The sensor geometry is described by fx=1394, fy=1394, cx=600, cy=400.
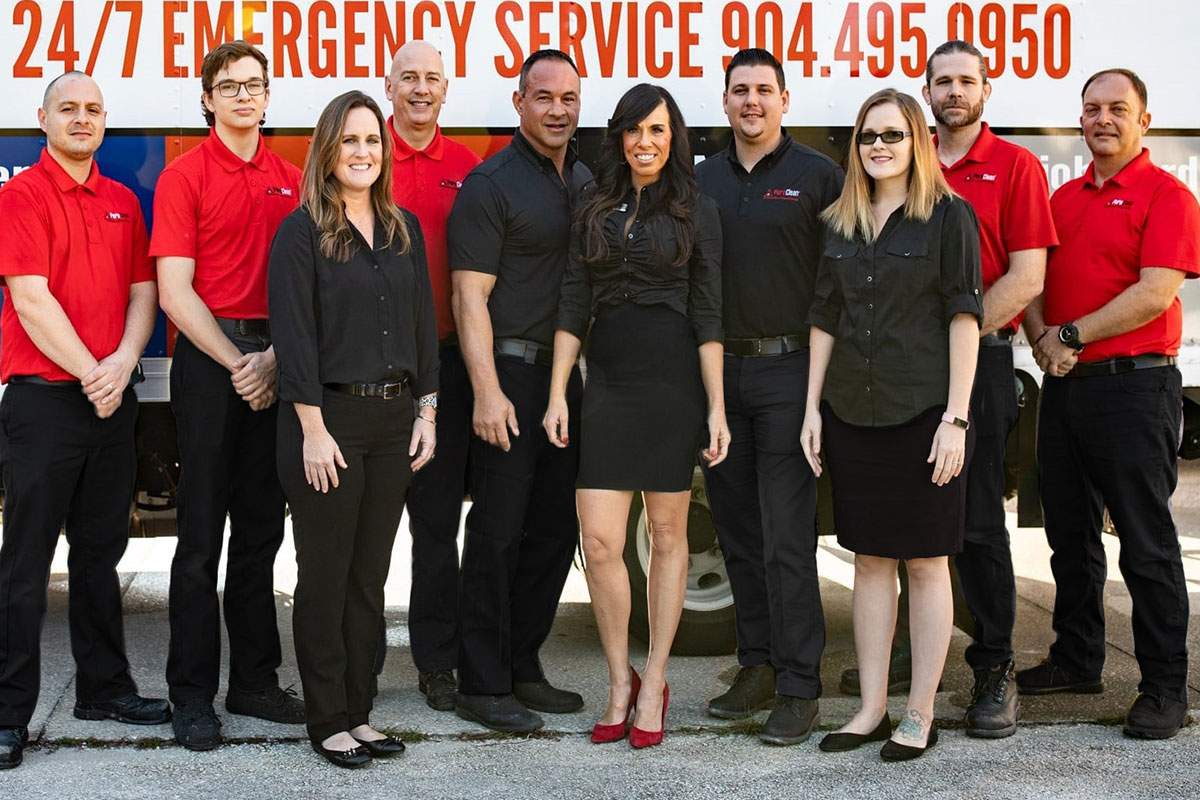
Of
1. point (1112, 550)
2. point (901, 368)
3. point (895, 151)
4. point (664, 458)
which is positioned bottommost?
point (1112, 550)

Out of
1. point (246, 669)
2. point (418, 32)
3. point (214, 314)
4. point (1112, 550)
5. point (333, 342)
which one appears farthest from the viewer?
point (1112, 550)

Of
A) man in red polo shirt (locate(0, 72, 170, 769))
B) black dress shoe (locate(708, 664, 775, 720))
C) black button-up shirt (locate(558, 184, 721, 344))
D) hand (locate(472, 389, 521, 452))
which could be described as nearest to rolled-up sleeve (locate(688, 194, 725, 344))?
black button-up shirt (locate(558, 184, 721, 344))

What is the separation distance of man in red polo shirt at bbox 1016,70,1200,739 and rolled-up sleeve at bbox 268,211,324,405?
2.36 metres

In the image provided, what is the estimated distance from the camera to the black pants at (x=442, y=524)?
465 centimetres

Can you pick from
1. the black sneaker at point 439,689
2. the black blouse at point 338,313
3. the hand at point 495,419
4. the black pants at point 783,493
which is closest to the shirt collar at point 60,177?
the black blouse at point 338,313

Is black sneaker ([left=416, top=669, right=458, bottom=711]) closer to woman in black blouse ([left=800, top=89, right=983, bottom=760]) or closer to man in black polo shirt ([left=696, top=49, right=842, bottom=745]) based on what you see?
man in black polo shirt ([left=696, top=49, right=842, bottom=745])

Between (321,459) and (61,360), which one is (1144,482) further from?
(61,360)

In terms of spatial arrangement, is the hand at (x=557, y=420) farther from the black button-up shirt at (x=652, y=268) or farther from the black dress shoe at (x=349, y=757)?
the black dress shoe at (x=349, y=757)

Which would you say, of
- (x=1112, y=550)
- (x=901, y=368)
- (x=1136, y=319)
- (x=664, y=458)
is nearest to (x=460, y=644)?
(x=664, y=458)

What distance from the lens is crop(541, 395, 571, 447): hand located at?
14.1ft

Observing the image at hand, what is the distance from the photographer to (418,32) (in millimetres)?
4984

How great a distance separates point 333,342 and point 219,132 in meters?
0.87

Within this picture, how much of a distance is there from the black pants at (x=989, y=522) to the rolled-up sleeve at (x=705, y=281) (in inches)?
35.7

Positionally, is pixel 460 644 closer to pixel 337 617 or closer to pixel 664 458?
pixel 337 617
